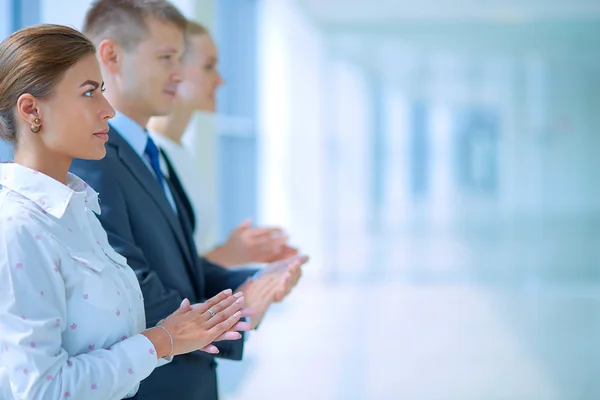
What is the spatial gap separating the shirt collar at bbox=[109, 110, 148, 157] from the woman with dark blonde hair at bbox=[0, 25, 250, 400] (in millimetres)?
459

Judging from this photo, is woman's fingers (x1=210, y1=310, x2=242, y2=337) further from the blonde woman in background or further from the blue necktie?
the blonde woman in background

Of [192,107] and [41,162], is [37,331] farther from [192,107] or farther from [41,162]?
[192,107]

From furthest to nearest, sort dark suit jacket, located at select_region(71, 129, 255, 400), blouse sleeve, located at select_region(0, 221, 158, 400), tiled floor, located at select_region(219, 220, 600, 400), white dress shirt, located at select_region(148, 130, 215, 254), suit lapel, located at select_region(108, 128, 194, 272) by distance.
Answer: tiled floor, located at select_region(219, 220, 600, 400), white dress shirt, located at select_region(148, 130, 215, 254), suit lapel, located at select_region(108, 128, 194, 272), dark suit jacket, located at select_region(71, 129, 255, 400), blouse sleeve, located at select_region(0, 221, 158, 400)

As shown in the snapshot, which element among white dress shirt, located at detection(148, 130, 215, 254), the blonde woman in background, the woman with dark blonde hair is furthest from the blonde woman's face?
the woman with dark blonde hair

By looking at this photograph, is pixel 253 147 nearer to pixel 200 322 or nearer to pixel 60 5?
pixel 60 5

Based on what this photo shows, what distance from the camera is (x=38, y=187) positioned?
1308mm

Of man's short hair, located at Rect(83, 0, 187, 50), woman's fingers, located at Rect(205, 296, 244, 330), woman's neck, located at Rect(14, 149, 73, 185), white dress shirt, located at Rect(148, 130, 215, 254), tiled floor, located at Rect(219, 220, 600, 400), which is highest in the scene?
man's short hair, located at Rect(83, 0, 187, 50)

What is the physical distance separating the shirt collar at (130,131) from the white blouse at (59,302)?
48cm

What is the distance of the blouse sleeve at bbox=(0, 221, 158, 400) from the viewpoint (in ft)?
3.86

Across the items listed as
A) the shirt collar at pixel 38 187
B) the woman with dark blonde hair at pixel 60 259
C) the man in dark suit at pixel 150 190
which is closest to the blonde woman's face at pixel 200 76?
the man in dark suit at pixel 150 190

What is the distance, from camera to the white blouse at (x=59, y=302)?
1.18m

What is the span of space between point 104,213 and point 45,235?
0.43 metres

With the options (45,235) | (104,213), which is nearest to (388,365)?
(104,213)

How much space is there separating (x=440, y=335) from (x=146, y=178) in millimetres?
4593
